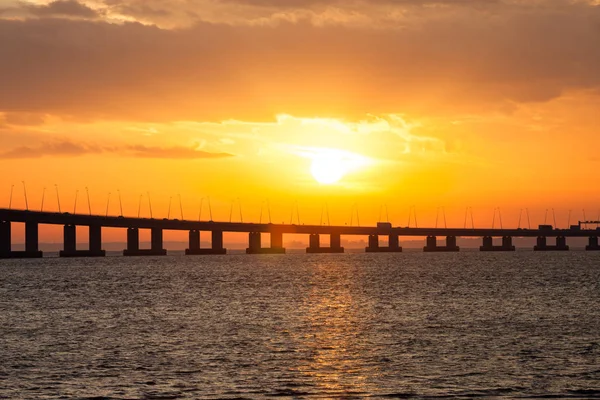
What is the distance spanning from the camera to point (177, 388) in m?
38.3

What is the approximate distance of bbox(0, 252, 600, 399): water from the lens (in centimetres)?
3862

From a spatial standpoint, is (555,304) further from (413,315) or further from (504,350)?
(504,350)

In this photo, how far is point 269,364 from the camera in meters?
45.5

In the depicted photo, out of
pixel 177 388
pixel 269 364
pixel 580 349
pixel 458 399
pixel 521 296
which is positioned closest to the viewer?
pixel 458 399

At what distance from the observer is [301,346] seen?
174 ft

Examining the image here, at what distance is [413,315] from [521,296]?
27.4 m

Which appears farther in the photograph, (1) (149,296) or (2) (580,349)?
(1) (149,296)

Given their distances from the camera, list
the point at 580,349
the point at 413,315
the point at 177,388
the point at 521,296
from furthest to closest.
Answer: the point at 521,296 < the point at 413,315 < the point at 580,349 < the point at 177,388

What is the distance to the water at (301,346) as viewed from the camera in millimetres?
38625

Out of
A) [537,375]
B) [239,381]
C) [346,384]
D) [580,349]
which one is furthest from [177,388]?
[580,349]

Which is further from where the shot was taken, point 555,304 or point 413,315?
point 555,304

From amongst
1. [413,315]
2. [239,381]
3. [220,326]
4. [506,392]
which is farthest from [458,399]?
[413,315]

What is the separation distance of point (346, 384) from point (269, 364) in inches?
289

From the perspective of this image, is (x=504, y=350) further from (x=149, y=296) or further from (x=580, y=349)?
(x=149, y=296)
